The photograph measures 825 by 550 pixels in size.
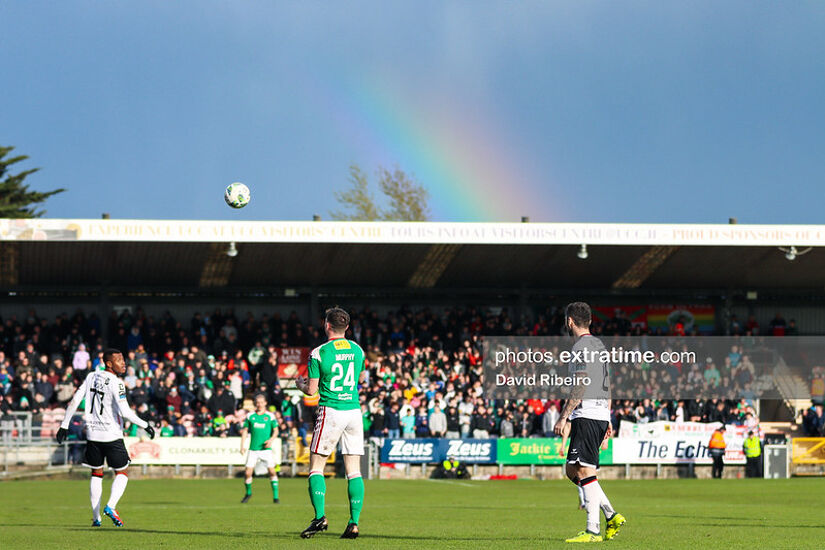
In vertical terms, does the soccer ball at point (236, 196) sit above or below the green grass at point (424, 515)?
above

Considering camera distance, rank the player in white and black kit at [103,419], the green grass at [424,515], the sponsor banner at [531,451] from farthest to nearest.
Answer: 1. the sponsor banner at [531,451]
2. the player in white and black kit at [103,419]
3. the green grass at [424,515]

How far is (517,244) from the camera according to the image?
120ft

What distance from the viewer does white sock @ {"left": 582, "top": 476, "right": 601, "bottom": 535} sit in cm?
1005

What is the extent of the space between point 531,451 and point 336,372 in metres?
23.5

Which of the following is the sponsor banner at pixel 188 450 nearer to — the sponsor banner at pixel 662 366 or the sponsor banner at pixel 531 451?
the sponsor banner at pixel 531 451

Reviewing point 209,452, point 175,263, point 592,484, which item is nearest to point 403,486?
point 209,452

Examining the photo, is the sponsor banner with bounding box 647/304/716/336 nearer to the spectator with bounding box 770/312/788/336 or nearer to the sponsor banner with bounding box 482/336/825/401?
the spectator with bounding box 770/312/788/336

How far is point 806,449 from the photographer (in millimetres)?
33562

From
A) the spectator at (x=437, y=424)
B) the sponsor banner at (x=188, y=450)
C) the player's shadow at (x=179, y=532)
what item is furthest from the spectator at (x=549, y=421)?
the player's shadow at (x=179, y=532)

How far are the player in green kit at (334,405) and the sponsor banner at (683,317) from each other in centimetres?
3396

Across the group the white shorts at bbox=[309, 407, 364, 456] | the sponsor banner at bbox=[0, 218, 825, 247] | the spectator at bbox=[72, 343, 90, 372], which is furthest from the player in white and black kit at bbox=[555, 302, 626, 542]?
the spectator at bbox=[72, 343, 90, 372]

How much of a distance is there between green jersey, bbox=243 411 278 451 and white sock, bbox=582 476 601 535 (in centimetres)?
1157

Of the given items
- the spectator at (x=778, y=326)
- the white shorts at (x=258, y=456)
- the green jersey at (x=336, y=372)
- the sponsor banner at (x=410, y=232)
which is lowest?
the white shorts at (x=258, y=456)

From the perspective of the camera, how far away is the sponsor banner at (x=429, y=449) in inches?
1271
